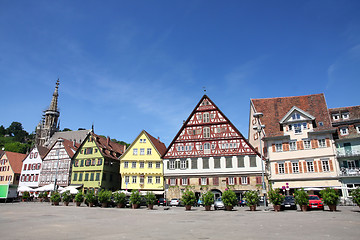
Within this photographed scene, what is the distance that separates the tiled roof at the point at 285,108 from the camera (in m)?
40.2

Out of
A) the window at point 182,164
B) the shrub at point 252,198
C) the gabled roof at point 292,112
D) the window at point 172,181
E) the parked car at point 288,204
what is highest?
the gabled roof at point 292,112

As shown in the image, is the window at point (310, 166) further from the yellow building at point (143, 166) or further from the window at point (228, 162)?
the yellow building at point (143, 166)

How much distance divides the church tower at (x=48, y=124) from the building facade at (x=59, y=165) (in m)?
53.7

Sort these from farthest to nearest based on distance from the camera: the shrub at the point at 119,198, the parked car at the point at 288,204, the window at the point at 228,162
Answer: the window at the point at 228,162
the shrub at the point at 119,198
the parked car at the point at 288,204

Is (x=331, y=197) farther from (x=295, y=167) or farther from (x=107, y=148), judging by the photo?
(x=107, y=148)

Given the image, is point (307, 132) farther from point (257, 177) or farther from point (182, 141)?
point (182, 141)

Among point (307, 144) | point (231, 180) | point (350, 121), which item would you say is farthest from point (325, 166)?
point (231, 180)

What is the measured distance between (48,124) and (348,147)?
354 feet

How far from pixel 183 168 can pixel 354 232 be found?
1302 inches

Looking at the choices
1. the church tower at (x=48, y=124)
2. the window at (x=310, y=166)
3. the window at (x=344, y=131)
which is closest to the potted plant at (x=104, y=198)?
the window at (x=310, y=166)

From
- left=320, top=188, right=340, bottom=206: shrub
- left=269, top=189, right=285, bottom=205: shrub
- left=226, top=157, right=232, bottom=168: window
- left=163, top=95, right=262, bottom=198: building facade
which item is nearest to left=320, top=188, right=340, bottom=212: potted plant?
left=320, top=188, right=340, bottom=206: shrub

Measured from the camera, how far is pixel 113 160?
5381 cm

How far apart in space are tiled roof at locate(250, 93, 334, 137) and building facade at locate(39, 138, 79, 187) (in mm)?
39581

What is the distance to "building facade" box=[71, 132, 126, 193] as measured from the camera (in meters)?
50.0
